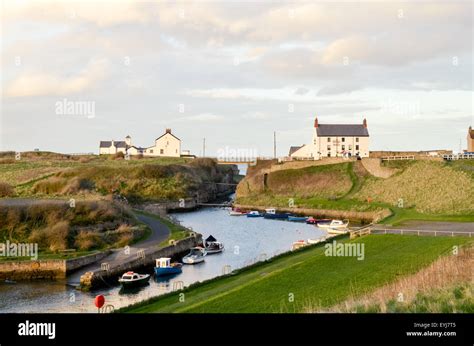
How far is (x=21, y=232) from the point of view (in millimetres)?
50125

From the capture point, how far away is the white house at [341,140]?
119m

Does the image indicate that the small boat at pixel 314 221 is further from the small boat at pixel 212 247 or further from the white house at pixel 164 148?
the white house at pixel 164 148

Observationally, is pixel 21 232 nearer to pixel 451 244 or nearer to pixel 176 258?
pixel 176 258

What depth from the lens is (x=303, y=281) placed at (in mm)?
32531

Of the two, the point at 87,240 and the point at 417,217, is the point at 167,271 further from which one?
the point at 417,217

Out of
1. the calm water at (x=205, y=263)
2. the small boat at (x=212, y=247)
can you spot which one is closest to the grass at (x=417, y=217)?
the calm water at (x=205, y=263)

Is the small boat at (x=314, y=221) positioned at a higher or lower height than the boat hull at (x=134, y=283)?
higher

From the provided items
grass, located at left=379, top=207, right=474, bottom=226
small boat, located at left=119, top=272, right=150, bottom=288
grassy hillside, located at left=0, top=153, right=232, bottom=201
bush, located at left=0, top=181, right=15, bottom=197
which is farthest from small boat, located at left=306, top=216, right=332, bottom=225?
small boat, located at left=119, top=272, right=150, bottom=288

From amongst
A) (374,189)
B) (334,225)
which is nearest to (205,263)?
(334,225)

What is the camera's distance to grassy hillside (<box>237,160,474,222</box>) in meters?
70.4

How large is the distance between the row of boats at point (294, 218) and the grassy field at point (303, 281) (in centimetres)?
2510
